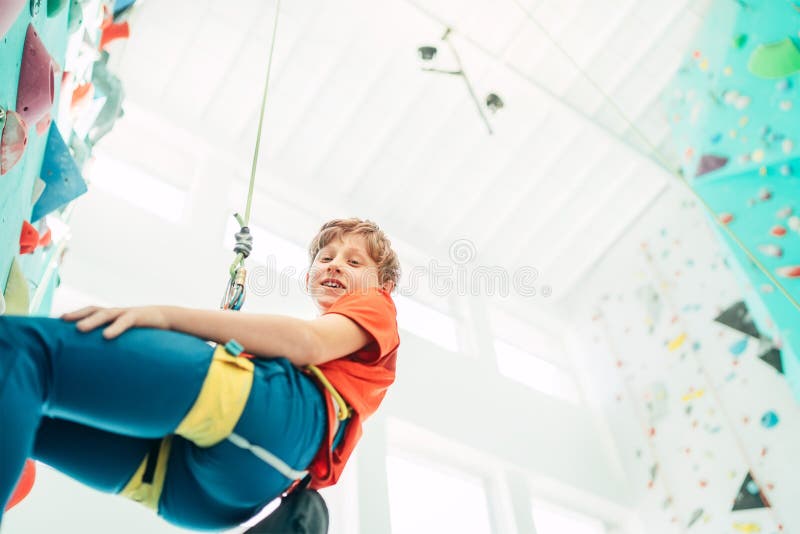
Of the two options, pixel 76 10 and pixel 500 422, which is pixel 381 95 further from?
pixel 76 10

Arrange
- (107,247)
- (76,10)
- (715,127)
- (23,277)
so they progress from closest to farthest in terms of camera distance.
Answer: (23,277) < (76,10) < (107,247) < (715,127)

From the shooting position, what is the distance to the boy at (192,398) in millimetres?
770

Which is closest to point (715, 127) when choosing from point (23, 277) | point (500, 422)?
point (500, 422)

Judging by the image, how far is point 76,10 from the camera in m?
1.57

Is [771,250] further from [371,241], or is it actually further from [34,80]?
[34,80]

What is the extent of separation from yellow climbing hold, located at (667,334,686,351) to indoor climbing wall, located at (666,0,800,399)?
34.2 inches

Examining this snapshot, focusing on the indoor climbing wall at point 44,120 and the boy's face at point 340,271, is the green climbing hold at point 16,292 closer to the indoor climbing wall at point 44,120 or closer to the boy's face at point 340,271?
the indoor climbing wall at point 44,120

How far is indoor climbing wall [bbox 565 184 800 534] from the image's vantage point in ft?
11.6

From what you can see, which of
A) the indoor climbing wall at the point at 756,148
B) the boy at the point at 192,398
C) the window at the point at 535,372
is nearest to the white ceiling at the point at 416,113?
the window at the point at 535,372

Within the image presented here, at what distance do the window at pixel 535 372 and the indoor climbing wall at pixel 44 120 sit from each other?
3.34 metres

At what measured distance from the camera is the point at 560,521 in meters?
3.88

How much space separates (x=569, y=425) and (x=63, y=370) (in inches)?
157

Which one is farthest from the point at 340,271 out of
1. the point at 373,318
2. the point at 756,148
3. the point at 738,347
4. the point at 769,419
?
the point at 738,347

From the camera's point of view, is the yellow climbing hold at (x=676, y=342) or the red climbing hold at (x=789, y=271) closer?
the red climbing hold at (x=789, y=271)
